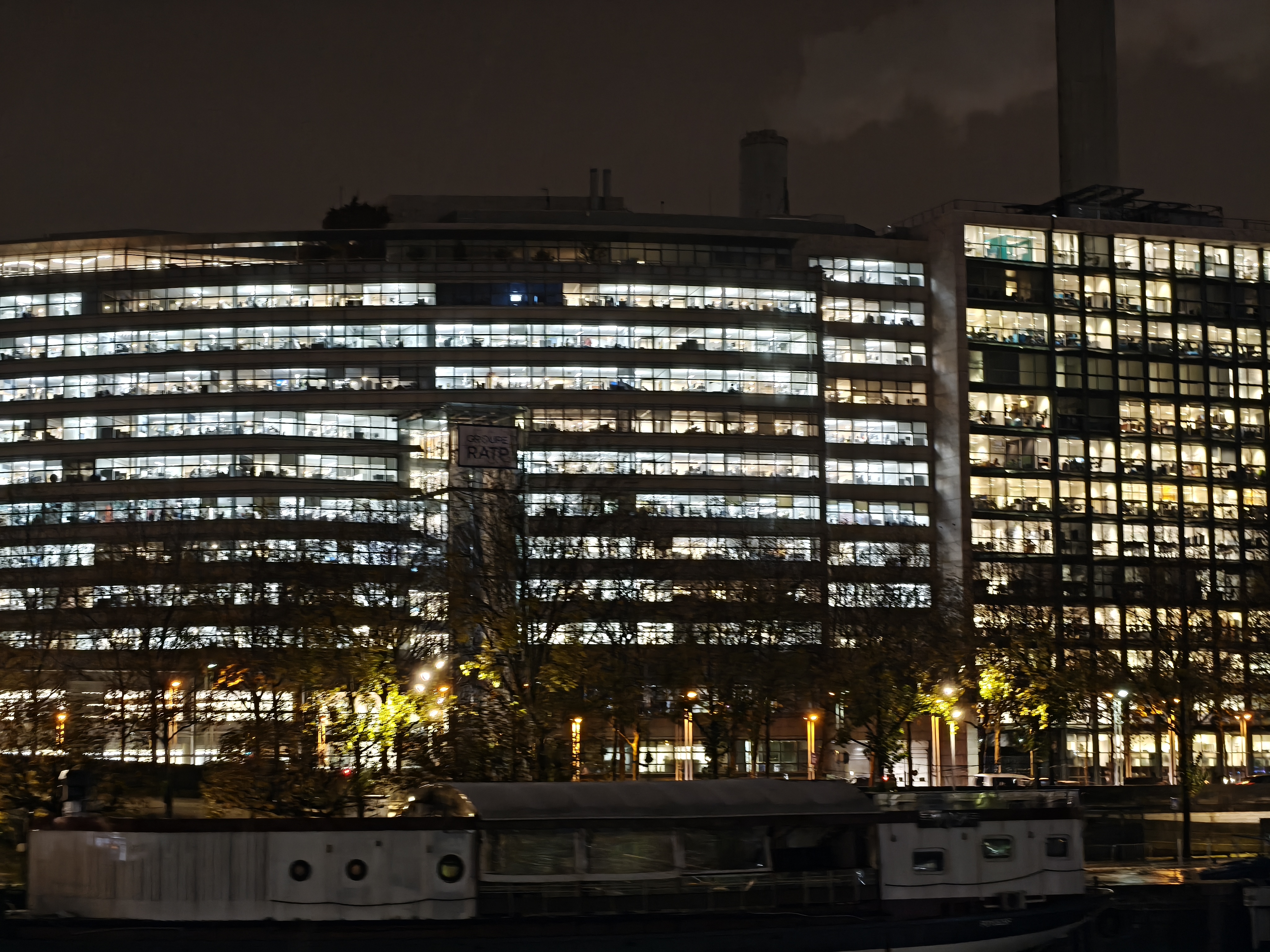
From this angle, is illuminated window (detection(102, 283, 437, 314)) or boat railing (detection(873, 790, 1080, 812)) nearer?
boat railing (detection(873, 790, 1080, 812))

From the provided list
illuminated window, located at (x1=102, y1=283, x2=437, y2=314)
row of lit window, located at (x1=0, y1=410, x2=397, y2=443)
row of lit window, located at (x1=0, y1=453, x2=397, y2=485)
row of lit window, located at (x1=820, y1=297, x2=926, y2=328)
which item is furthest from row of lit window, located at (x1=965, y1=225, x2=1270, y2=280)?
row of lit window, located at (x1=0, y1=453, x2=397, y2=485)

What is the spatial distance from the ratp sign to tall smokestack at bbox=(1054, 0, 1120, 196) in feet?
261

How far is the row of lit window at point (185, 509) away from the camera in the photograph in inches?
4737

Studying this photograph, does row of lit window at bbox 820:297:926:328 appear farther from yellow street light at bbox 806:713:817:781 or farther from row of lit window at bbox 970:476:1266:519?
yellow street light at bbox 806:713:817:781

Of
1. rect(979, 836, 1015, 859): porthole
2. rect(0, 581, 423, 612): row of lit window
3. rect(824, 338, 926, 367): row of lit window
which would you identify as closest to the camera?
rect(979, 836, 1015, 859): porthole

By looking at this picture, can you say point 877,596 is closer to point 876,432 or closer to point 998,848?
point 876,432

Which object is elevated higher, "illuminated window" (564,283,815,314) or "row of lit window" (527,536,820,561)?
"illuminated window" (564,283,815,314)

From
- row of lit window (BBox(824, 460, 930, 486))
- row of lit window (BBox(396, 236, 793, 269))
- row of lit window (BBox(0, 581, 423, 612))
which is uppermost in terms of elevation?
row of lit window (BBox(396, 236, 793, 269))

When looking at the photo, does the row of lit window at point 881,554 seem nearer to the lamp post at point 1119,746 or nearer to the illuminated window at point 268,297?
the lamp post at point 1119,746

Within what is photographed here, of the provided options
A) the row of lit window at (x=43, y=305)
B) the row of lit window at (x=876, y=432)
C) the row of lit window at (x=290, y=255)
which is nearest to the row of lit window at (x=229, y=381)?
the row of lit window at (x=43, y=305)

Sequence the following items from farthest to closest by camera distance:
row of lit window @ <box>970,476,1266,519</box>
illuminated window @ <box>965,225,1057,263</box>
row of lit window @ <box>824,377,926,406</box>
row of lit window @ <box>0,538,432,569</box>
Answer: illuminated window @ <box>965,225,1057,263</box>, row of lit window @ <box>970,476,1266,519</box>, row of lit window @ <box>824,377,926,406</box>, row of lit window @ <box>0,538,432,569</box>

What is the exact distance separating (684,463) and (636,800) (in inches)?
3694

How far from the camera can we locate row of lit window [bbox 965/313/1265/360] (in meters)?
138

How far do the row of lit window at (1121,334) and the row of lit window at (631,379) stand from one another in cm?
1688
